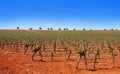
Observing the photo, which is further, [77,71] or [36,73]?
[77,71]

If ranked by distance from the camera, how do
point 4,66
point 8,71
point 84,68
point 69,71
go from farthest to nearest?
point 84,68 → point 69,71 → point 4,66 → point 8,71

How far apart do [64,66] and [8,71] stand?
8112 millimetres

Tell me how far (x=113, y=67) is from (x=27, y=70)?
10.1 meters

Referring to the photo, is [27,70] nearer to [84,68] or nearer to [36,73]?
[36,73]

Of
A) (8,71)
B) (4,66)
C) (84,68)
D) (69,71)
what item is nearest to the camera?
(8,71)

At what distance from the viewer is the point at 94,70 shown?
2623 centimetres

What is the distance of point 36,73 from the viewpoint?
23.0 m

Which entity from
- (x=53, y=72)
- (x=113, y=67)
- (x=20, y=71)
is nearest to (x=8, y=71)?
(x=20, y=71)

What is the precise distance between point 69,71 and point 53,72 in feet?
5.95

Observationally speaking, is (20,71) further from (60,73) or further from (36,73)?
(60,73)

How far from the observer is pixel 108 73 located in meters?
24.7

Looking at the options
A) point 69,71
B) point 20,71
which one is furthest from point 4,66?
point 69,71

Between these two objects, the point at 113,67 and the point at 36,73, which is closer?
the point at 36,73

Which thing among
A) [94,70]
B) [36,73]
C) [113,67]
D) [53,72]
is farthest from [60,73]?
[113,67]
